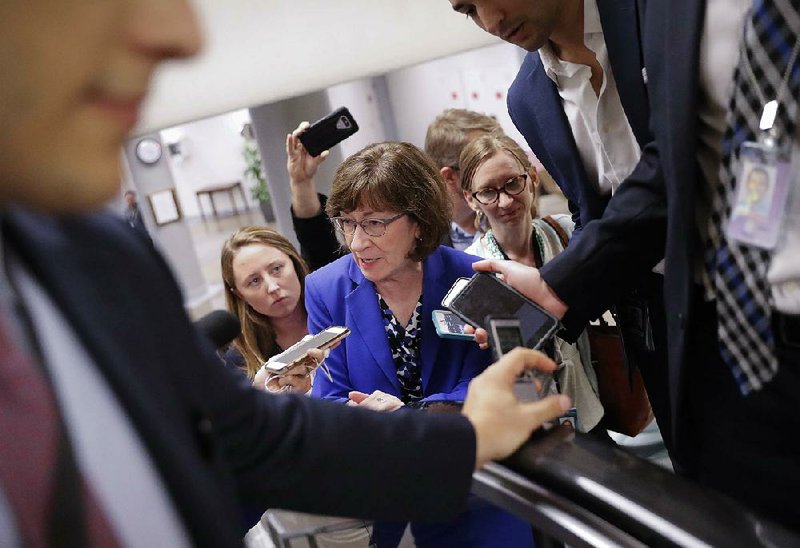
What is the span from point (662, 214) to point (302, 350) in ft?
2.59

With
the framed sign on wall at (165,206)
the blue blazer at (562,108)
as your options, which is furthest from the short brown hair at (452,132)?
the framed sign on wall at (165,206)

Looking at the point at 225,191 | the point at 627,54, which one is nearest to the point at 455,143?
the point at 627,54

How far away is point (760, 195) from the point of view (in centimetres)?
76

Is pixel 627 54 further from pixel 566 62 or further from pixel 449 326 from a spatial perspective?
pixel 449 326

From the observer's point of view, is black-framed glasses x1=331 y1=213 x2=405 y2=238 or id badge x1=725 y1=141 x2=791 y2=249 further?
black-framed glasses x1=331 y1=213 x2=405 y2=238

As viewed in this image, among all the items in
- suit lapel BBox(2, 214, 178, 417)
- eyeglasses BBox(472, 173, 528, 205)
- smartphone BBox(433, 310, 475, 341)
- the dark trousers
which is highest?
suit lapel BBox(2, 214, 178, 417)

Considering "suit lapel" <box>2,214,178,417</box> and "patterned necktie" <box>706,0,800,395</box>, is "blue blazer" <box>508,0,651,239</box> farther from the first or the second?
"suit lapel" <box>2,214,178,417</box>

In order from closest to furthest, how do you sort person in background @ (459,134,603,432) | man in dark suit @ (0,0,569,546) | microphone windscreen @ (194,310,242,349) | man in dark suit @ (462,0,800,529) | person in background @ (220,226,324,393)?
man in dark suit @ (0,0,569,546), man in dark suit @ (462,0,800,529), microphone windscreen @ (194,310,242,349), person in background @ (459,134,603,432), person in background @ (220,226,324,393)

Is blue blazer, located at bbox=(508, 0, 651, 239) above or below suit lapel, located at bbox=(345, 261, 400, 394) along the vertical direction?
above

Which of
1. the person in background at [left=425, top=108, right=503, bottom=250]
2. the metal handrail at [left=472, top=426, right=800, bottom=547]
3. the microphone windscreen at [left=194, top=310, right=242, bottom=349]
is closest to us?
the metal handrail at [left=472, top=426, right=800, bottom=547]

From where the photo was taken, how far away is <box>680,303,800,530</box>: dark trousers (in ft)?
2.85

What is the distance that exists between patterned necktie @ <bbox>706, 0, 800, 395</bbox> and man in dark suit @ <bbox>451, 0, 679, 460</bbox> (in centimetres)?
24

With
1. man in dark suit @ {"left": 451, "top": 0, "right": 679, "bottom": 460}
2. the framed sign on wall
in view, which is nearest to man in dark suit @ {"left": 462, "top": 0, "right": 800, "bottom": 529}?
man in dark suit @ {"left": 451, "top": 0, "right": 679, "bottom": 460}

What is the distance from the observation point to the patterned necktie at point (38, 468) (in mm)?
335
